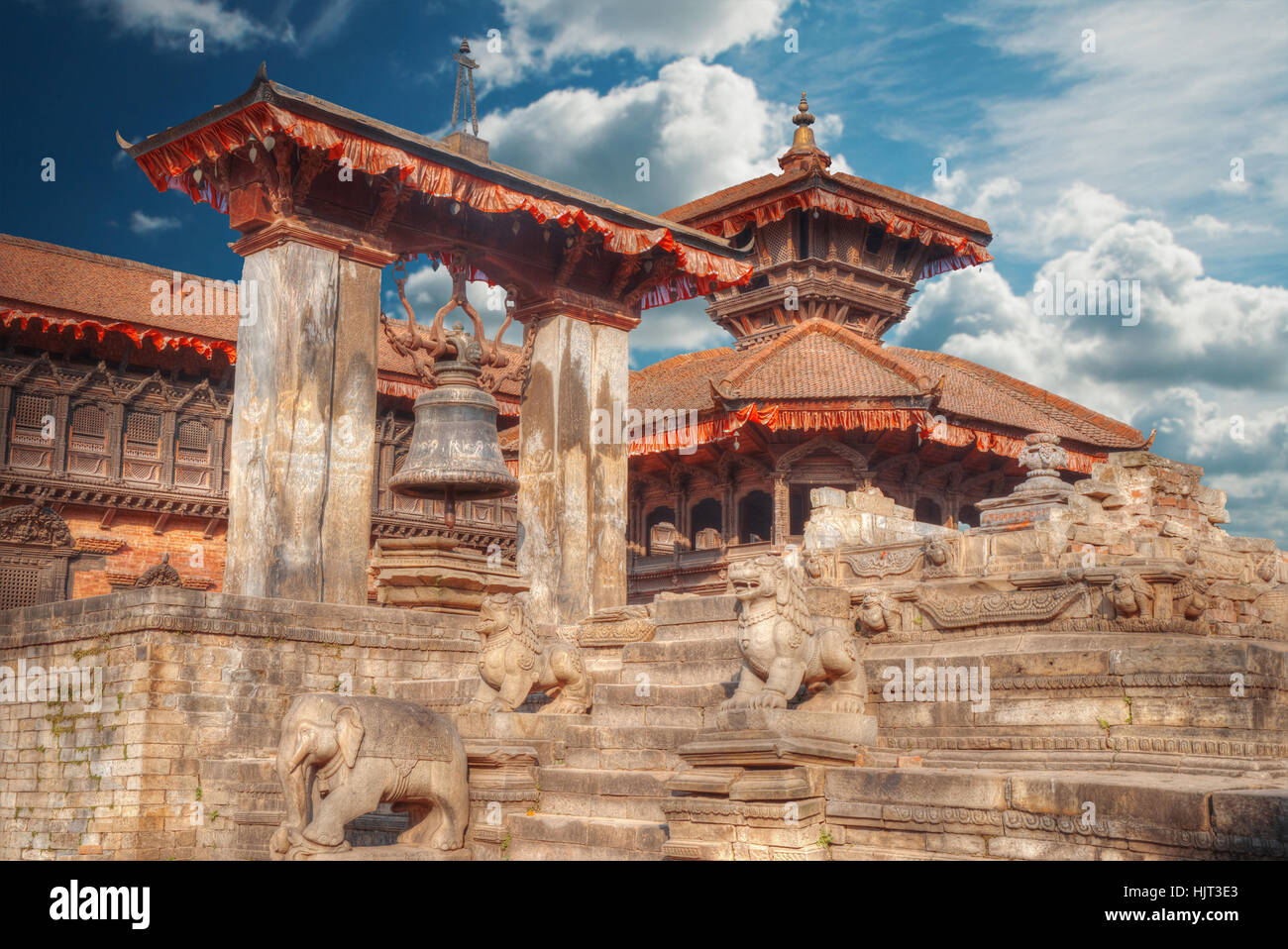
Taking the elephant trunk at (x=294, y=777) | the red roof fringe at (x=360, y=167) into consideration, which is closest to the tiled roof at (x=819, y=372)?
the red roof fringe at (x=360, y=167)

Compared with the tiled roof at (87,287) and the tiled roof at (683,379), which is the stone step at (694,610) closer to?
the tiled roof at (683,379)

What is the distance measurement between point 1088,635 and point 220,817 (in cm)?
766

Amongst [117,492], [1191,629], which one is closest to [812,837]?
[1191,629]

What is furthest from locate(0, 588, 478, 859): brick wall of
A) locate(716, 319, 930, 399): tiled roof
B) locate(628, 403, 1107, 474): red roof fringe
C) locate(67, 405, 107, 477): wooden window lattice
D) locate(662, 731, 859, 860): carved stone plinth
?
locate(67, 405, 107, 477): wooden window lattice

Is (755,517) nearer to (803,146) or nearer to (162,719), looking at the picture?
(803,146)

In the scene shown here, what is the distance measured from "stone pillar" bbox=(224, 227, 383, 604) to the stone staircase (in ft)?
15.7

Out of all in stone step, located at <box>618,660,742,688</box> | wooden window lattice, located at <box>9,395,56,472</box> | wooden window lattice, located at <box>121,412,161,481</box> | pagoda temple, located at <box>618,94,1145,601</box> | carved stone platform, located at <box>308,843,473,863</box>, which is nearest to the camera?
carved stone platform, located at <box>308,843,473,863</box>

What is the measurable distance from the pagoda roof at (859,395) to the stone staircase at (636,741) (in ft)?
41.1

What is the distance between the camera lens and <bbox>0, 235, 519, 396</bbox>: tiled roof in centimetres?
2652

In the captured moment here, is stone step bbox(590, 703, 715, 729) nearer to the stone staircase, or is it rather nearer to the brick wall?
the stone staircase

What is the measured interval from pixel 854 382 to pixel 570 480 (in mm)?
8367

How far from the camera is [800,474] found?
2623 cm

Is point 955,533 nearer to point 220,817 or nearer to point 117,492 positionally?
point 220,817

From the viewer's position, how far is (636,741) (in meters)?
11.0
